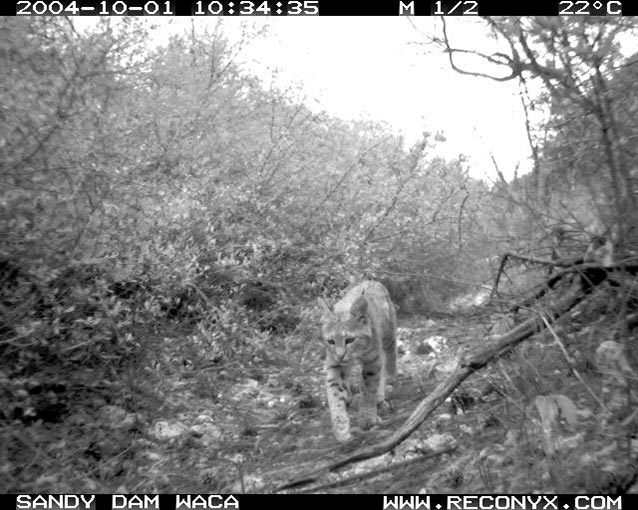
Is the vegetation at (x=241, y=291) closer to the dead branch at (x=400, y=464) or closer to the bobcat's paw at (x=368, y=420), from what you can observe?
the dead branch at (x=400, y=464)

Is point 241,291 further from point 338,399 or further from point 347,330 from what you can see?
point 338,399

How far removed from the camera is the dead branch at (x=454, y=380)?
3.64 metres

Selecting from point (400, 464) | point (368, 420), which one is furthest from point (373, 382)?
point (400, 464)

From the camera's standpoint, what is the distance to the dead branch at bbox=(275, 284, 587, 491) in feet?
11.9

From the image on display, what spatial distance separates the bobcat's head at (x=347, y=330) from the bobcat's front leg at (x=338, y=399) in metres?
0.14

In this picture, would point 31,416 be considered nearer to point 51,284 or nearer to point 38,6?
point 51,284

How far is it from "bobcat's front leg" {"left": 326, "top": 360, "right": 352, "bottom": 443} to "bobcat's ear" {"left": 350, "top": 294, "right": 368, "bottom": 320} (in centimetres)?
51

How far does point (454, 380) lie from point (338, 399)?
1.67 metres

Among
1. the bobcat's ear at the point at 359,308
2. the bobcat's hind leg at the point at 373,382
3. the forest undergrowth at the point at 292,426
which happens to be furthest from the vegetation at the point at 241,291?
the bobcat's ear at the point at 359,308

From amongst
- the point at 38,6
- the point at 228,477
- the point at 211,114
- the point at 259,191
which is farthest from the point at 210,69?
the point at 228,477

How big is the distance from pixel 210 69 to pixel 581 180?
6.71 meters

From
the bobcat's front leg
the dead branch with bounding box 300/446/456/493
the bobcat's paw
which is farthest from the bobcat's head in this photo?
the dead branch with bounding box 300/446/456/493

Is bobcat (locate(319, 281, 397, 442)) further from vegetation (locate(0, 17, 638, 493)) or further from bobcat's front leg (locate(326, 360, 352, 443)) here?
vegetation (locate(0, 17, 638, 493))

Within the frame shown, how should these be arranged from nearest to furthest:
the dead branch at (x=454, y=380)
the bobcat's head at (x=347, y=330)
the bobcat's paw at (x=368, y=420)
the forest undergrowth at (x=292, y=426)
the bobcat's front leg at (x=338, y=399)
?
the forest undergrowth at (x=292, y=426) < the dead branch at (x=454, y=380) < the bobcat's front leg at (x=338, y=399) < the bobcat's paw at (x=368, y=420) < the bobcat's head at (x=347, y=330)
